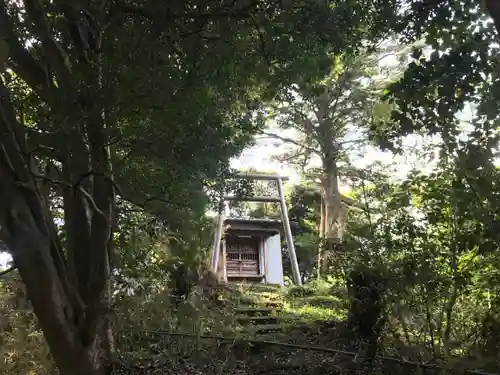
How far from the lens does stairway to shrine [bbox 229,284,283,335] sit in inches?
254

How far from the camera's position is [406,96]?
3.19 meters

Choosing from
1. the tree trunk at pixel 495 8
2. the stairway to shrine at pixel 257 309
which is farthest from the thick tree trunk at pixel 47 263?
the stairway to shrine at pixel 257 309

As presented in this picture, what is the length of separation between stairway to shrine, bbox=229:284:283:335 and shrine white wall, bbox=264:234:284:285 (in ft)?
12.7

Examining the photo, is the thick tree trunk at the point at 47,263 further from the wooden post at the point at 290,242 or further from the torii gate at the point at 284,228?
the wooden post at the point at 290,242

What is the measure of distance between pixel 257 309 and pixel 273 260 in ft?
20.4

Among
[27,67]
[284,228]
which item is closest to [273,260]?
[284,228]

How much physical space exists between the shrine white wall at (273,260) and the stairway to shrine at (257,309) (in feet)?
12.7

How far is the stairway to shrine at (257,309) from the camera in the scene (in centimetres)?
645

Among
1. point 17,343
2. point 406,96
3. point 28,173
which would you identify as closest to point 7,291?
point 17,343

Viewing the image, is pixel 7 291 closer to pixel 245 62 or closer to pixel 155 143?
pixel 155 143

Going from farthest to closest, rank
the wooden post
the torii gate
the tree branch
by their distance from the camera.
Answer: the wooden post → the torii gate → the tree branch

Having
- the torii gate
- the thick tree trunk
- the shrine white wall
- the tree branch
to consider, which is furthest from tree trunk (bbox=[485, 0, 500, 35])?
the shrine white wall

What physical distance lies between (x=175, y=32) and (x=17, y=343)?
3185mm

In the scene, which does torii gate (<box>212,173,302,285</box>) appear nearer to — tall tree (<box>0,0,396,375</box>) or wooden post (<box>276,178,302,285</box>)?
wooden post (<box>276,178,302,285</box>)
